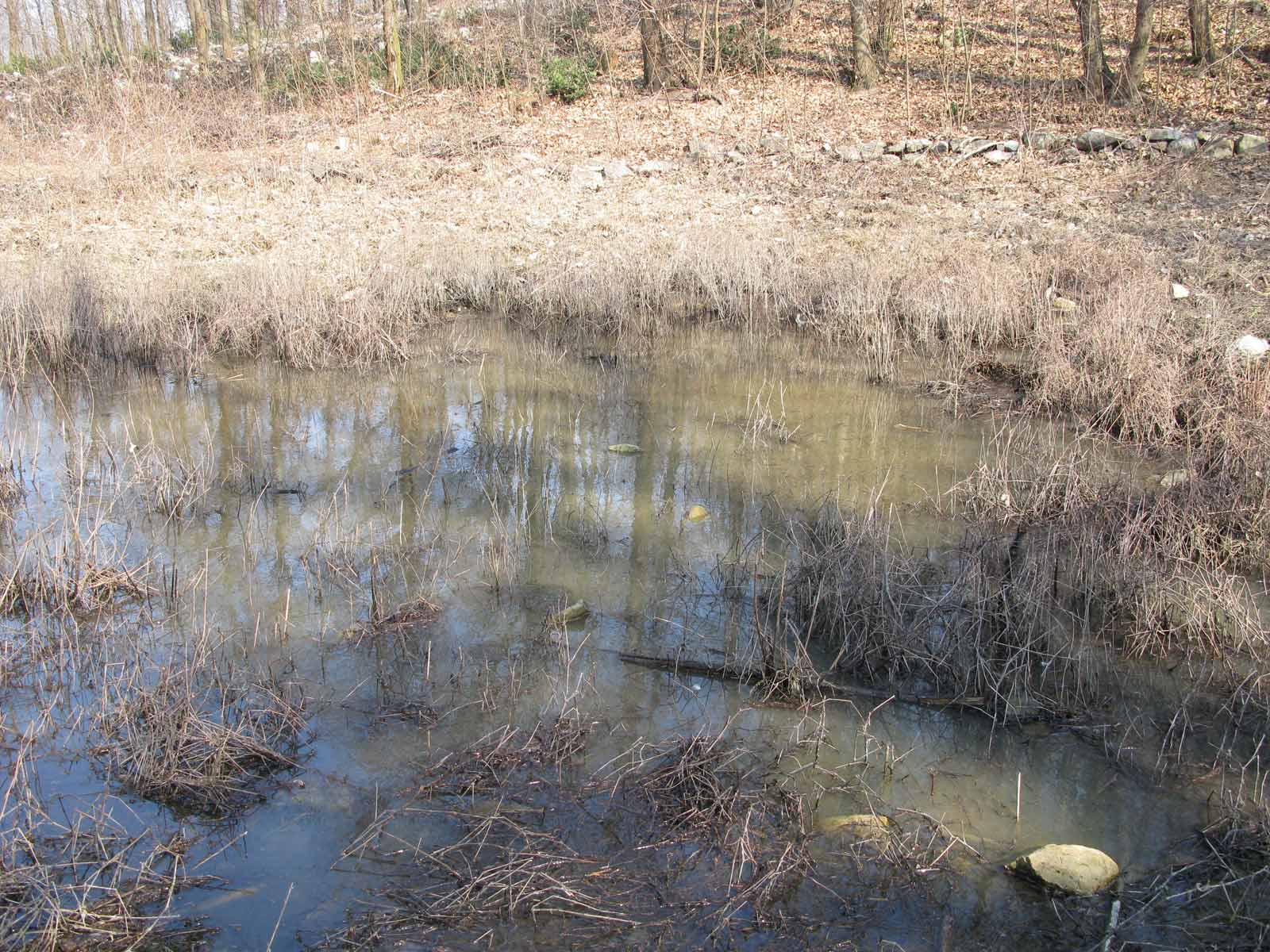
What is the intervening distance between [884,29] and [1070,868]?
54.5ft

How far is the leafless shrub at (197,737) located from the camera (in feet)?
10.4

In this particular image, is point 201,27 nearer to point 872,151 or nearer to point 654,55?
point 654,55

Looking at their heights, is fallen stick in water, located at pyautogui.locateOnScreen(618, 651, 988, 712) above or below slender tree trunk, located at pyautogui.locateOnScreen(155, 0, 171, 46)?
below

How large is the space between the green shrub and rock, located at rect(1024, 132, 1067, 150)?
7486 mm

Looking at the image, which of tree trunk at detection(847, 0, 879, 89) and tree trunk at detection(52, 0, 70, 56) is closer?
tree trunk at detection(847, 0, 879, 89)

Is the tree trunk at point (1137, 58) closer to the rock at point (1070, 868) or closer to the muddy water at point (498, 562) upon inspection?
the muddy water at point (498, 562)

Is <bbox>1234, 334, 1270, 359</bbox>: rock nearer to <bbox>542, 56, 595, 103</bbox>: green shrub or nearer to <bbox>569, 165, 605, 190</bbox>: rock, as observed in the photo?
<bbox>569, 165, 605, 190</bbox>: rock

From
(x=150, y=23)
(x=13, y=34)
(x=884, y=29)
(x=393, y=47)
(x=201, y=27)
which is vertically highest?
(x=150, y=23)

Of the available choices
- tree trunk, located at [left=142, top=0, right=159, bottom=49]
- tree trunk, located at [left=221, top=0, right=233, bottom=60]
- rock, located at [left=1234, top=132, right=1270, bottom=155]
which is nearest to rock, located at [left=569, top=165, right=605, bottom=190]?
rock, located at [left=1234, top=132, right=1270, bottom=155]

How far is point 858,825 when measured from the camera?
121 inches

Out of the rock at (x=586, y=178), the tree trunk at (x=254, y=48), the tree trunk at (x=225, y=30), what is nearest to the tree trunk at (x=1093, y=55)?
the rock at (x=586, y=178)

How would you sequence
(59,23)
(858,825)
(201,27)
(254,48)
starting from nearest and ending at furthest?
(858,825) < (254,48) < (201,27) < (59,23)

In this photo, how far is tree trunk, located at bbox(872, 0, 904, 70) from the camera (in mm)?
16625

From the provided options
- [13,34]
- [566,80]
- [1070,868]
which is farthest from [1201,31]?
[13,34]
